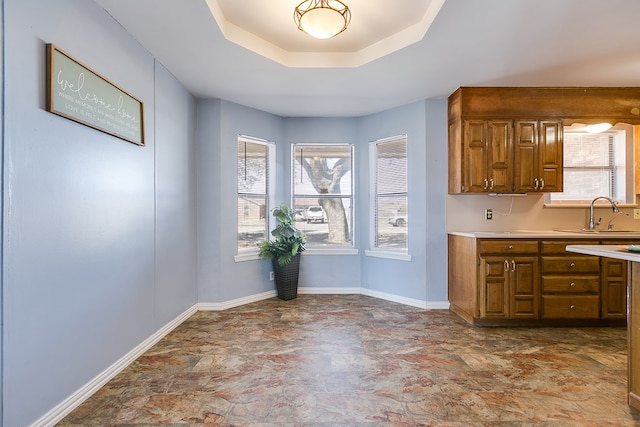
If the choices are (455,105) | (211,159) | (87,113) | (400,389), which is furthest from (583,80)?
(87,113)

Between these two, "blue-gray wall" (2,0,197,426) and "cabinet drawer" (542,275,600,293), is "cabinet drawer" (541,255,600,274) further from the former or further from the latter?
"blue-gray wall" (2,0,197,426)

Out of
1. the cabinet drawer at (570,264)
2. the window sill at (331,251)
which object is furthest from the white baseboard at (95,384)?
the cabinet drawer at (570,264)

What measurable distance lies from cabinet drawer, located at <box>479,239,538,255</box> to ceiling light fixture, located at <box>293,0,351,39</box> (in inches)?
96.3

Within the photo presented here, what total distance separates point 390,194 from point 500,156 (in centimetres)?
135

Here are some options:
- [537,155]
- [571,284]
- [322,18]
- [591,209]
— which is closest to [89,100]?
[322,18]

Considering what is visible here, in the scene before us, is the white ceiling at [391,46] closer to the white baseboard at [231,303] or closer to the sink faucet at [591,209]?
the sink faucet at [591,209]

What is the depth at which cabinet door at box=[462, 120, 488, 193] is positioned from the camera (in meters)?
3.63

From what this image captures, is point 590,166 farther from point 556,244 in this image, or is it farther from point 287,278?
point 287,278

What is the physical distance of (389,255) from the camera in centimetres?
434

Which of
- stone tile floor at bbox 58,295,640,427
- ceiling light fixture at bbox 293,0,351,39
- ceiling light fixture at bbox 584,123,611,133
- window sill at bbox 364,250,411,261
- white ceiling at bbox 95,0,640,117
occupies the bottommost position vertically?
stone tile floor at bbox 58,295,640,427

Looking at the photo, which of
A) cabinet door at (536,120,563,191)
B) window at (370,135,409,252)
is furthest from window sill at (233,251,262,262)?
cabinet door at (536,120,563,191)

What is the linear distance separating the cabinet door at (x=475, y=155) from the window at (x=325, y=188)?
1581mm

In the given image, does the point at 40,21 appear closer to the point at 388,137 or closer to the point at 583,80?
the point at 388,137

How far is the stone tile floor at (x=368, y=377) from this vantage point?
191cm
